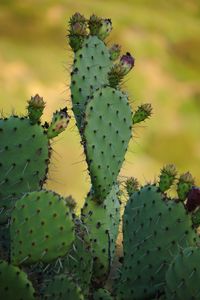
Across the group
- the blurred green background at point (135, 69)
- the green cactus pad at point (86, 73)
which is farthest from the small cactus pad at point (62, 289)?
the blurred green background at point (135, 69)

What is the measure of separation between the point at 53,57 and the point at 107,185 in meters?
22.3

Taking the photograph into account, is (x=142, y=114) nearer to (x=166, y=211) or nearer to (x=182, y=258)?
(x=166, y=211)

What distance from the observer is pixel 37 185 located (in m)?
3.93

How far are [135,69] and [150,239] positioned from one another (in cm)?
2278

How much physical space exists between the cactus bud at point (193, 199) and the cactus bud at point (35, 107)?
0.66 m

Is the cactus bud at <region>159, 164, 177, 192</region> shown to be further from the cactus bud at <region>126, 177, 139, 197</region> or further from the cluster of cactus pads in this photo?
the cactus bud at <region>126, 177, 139, 197</region>

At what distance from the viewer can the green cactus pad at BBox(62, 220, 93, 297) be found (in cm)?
384

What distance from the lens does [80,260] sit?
3846 millimetres

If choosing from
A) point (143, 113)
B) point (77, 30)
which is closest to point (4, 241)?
point (143, 113)

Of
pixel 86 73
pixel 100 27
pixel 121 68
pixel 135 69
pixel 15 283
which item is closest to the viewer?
pixel 15 283

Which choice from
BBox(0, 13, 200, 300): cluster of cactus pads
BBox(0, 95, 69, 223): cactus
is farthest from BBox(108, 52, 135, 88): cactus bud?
BBox(0, 95, 69, 223): cactus

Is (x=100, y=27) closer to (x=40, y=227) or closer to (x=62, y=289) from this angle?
(x=40, y=227)

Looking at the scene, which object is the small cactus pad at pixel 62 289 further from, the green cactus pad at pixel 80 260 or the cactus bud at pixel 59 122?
the cactus bud at pixel 59 122

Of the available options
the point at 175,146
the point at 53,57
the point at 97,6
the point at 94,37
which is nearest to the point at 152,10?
the point at 97,6
